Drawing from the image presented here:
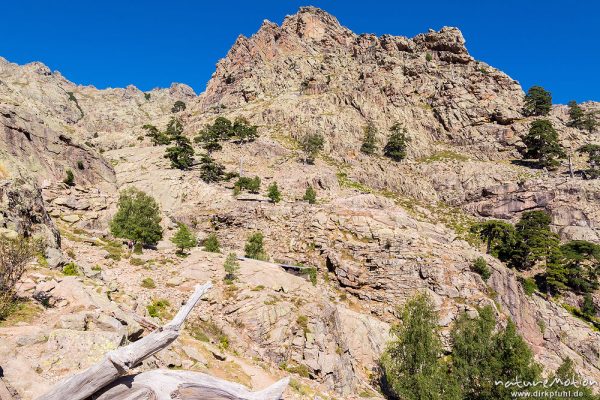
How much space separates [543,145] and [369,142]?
44.8m

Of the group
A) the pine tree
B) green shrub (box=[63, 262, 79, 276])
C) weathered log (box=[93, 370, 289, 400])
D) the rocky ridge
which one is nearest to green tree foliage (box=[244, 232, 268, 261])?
the rocky ridge

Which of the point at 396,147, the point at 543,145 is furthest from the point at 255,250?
the point at 543,145

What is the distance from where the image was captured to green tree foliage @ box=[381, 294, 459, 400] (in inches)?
1118

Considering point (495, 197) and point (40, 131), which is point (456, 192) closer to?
point (495, 197)

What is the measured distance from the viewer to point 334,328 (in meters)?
30.7

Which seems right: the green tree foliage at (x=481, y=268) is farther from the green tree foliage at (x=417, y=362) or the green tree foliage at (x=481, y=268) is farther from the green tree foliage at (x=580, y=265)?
the green tree foliage at (x=580, y=265)

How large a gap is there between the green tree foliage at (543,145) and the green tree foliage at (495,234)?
35.9 metres

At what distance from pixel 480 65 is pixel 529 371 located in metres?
118

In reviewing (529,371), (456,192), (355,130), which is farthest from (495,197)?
(529,371)

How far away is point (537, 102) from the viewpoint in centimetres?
10169

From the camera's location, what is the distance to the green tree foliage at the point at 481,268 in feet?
161

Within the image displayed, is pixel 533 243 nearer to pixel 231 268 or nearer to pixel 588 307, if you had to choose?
pixel 588 307

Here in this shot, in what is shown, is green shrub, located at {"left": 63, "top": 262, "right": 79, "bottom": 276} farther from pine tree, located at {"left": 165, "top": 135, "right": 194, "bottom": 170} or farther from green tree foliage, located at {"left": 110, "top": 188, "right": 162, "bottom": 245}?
pine tree, located at {"left": 165, "top": 135, "right": 194, "bottom": 170}

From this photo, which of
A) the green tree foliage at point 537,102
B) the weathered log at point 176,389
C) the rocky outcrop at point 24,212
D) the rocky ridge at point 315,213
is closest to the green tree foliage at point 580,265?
the rocky ridge at point 315,213
